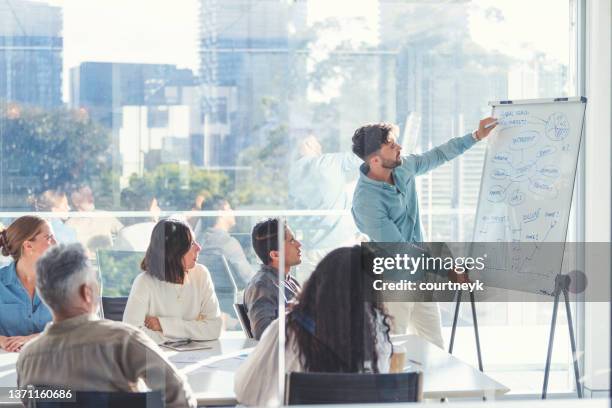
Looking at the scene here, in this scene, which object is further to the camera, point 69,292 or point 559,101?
point 559,101

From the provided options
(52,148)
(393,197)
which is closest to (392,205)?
(393,197)

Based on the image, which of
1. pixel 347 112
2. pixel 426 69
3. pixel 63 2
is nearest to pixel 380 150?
pixel 347 112

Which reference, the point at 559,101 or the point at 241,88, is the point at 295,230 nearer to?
the point at 241,88

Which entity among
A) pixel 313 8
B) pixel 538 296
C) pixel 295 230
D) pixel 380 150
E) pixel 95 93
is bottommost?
pixel 538 296

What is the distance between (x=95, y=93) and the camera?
416cm

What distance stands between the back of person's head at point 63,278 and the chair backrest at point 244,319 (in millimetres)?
1171

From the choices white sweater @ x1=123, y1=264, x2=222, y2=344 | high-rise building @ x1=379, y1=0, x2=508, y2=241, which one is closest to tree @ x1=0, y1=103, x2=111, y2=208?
white sweater @ x1=123, y1=264, x2=222, y2=344

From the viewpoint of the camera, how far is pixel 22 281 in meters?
3.88

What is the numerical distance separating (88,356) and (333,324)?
0.81 m

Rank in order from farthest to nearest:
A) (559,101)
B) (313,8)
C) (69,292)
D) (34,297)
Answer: (559,101), (313,8), (34,297), (69,292)

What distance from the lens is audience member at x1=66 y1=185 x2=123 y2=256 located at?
4207 millimetres

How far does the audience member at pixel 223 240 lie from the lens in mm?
4199

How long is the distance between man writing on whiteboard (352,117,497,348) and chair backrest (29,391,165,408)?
1.69m

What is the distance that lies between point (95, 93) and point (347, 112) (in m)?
1.21
